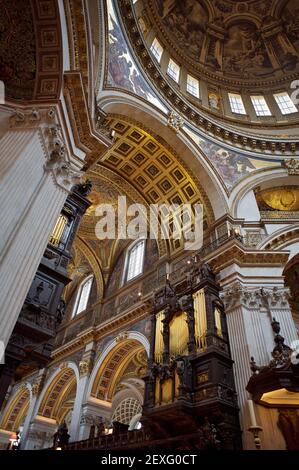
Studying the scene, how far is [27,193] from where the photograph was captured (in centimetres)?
524

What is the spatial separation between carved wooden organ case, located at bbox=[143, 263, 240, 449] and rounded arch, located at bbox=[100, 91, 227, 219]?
3899mm

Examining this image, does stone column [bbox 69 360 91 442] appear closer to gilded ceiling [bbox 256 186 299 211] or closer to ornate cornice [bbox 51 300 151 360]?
ornate cornice [bbox 51 300 151 360]

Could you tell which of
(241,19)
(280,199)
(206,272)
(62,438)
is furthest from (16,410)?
(241,19)

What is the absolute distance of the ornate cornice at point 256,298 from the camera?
9.19 m

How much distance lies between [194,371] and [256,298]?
3.00m

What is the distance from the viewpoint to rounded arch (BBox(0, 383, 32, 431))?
17844mm

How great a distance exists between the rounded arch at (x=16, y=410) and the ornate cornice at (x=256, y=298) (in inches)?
573

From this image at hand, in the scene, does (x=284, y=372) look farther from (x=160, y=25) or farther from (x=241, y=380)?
(x=160, y=25)

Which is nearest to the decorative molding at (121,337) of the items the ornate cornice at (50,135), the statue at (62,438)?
the statue at (62,438)

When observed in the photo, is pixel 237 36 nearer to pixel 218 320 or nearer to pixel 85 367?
pixel 218 320

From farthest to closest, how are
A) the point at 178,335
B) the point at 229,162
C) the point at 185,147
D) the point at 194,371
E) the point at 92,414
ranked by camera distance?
the point at 229,162, the point at 185,147, the point at 92,414, the point at 178,335, the point at 194,371

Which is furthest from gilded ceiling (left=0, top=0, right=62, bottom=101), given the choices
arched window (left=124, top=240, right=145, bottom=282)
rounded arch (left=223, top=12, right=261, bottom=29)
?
rounded arch (left=223, top=12, right=261, bottom=29)

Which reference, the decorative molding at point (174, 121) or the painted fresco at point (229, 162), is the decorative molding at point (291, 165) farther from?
the decorative molding at point (174, 121)

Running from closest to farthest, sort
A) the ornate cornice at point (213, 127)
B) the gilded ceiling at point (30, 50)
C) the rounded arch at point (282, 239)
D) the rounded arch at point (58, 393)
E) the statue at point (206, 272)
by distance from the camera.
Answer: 1. the gilded ceiling at point (30, 50)
2. the statue at point (206, 272)
3. the rounded arch at point (282, 239)
4. the ornate cornice at point (213, 127)
5. the rounded arch at point (58, 393)
